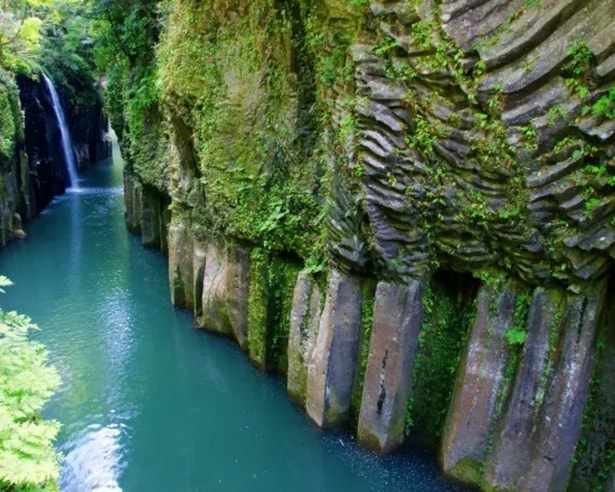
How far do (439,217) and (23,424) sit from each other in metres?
4.86

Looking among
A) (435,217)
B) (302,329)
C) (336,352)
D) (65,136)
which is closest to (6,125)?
(65,136)

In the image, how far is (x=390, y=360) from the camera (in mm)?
7293

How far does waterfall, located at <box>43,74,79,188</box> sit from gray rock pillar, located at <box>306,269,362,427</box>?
864 inches

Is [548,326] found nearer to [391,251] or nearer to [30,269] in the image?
[391,251]

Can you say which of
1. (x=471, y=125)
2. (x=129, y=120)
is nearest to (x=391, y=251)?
(x=471, y=125)

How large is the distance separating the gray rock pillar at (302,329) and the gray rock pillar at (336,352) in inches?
15.3

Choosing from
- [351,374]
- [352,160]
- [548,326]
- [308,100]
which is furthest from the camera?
[308,100]

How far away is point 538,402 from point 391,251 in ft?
7.95

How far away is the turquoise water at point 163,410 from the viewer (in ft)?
25.5

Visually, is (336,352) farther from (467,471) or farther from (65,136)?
(65,136)

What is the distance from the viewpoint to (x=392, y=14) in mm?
6406

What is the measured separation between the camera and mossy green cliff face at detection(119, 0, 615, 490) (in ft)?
18.4

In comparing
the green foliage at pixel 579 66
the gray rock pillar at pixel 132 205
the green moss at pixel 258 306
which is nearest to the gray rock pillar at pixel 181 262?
the green moss at pixel 258 306

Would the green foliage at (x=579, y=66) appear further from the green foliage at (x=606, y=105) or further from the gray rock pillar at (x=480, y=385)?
the gray rock pillar at (x=480, y=385)
